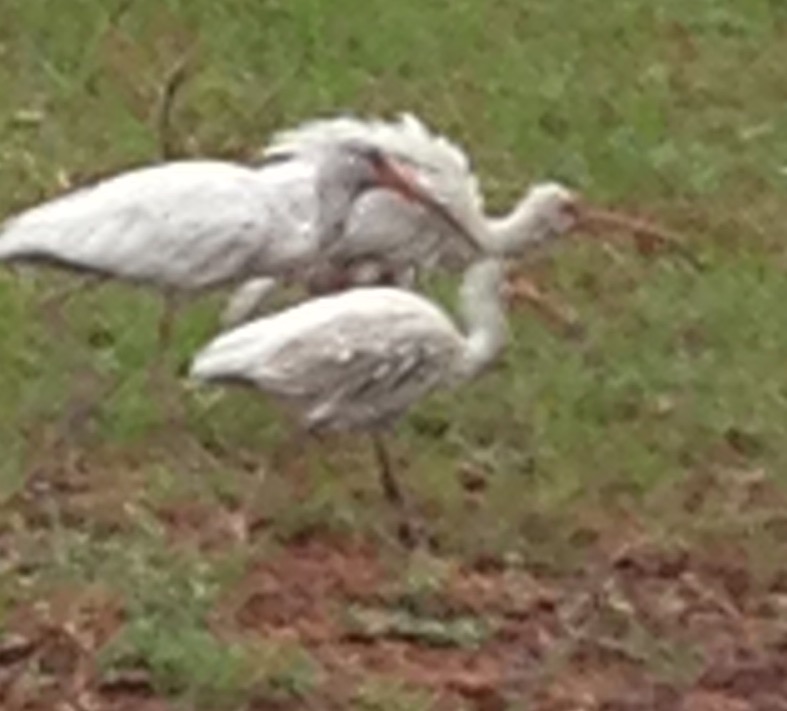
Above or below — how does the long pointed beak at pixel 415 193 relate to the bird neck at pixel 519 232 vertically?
above

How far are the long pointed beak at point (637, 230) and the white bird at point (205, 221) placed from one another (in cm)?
52

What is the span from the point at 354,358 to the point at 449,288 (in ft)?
5.63

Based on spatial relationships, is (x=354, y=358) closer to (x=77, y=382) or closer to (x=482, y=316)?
(x=482, y=316)

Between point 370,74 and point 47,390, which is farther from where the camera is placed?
point 370,74

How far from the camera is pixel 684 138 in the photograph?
465 inches

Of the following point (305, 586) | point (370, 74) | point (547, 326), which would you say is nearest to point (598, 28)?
point (370, 74)

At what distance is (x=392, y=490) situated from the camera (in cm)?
858

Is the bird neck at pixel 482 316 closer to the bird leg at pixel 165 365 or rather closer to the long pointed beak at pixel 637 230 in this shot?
the long pointed beak at pixel 637 230

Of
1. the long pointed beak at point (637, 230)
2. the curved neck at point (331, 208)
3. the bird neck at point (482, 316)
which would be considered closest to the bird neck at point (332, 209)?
the curved neck at point (331, 208)

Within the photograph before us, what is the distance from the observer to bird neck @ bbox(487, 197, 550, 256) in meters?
8.91

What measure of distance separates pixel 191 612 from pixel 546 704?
26.1 inches

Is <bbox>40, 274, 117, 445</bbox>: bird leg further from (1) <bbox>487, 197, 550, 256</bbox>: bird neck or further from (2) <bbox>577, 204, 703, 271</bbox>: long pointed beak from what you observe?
(2) <bbox>577, 204, 703, 271</bbox>: long pointed beak

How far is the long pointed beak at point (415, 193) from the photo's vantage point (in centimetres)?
882

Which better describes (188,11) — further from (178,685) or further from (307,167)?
(178,685)
